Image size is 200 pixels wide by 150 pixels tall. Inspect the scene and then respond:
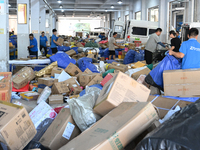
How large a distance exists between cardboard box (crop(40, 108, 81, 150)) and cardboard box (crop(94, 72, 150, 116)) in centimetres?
28

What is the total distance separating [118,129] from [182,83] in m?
1.83

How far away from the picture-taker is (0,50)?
20.2ft

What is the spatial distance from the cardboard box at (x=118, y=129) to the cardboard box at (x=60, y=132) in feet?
1.09

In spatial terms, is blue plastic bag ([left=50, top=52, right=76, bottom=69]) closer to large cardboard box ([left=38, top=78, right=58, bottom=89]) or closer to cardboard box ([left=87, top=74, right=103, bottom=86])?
large cardboard box ([left=38, top=78, right=58, bottom=89])

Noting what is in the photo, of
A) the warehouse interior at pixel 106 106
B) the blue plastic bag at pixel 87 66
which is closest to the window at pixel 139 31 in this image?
Answer: the warehouse interior at pixel 106 106

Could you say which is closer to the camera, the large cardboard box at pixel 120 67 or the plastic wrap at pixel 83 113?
the plastic wrap at pixel 83 113

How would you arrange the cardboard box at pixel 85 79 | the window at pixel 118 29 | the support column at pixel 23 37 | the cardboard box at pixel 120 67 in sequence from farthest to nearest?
1. the window at pixel 118 29
2. the support column at pixel 23 37
3. the cardboard box at pixel 120 67
4. the cardboard box at pixel 85 79

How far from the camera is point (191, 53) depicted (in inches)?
146

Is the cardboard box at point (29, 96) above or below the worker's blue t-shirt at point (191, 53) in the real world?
below

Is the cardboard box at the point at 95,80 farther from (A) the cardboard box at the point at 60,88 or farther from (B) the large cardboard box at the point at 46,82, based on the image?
(B) the large cardboard box at the point at 46,82

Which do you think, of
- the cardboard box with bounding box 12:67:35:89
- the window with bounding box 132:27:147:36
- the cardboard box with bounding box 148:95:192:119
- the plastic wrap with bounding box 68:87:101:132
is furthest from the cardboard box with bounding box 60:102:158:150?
the window with bounding box 132:27:147:36

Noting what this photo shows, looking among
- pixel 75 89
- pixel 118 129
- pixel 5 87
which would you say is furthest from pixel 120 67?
pixel 118 129

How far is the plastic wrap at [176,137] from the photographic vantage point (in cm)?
134

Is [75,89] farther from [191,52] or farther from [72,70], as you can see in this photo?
[191,52]
